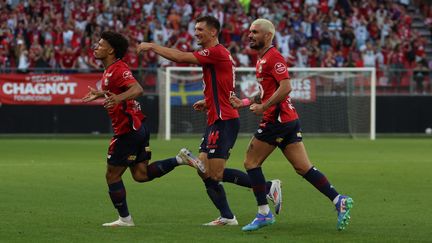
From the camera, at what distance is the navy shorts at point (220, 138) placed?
34.9 feet

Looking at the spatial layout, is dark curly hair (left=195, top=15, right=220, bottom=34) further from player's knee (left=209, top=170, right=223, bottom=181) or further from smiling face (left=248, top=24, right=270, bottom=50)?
player's knee (left=209, top=170, right=223, bottom=181)

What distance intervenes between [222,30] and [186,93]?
4989mm

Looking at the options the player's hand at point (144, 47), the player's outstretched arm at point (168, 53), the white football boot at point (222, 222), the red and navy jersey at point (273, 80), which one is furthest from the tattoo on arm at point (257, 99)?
the player's hand at point (144, 47)

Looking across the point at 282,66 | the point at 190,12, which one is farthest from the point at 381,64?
the point at 282,66

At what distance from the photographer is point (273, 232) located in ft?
33.9

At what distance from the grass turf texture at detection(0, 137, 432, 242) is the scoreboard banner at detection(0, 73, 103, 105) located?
6473 millimetres

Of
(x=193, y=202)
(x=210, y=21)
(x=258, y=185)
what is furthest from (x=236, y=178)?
(x=193, y=202)

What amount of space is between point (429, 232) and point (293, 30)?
25.6 meters

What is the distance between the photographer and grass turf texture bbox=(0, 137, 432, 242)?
395 inches

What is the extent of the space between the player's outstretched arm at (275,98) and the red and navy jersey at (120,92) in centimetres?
144

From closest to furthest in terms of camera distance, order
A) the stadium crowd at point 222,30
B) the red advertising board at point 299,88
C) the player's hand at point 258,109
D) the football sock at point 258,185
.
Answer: the player's hand at point 258,109
the football sock at point 258,185
the red advertising board at point 299,88
the stadium crowd at point 222,30

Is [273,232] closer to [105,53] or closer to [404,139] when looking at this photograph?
[105,53]

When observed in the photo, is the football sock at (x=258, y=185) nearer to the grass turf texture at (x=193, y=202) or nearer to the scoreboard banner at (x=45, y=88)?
the grass turf texture at (x=193, y=202)

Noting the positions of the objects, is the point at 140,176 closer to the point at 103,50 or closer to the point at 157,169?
the point at 157,169
